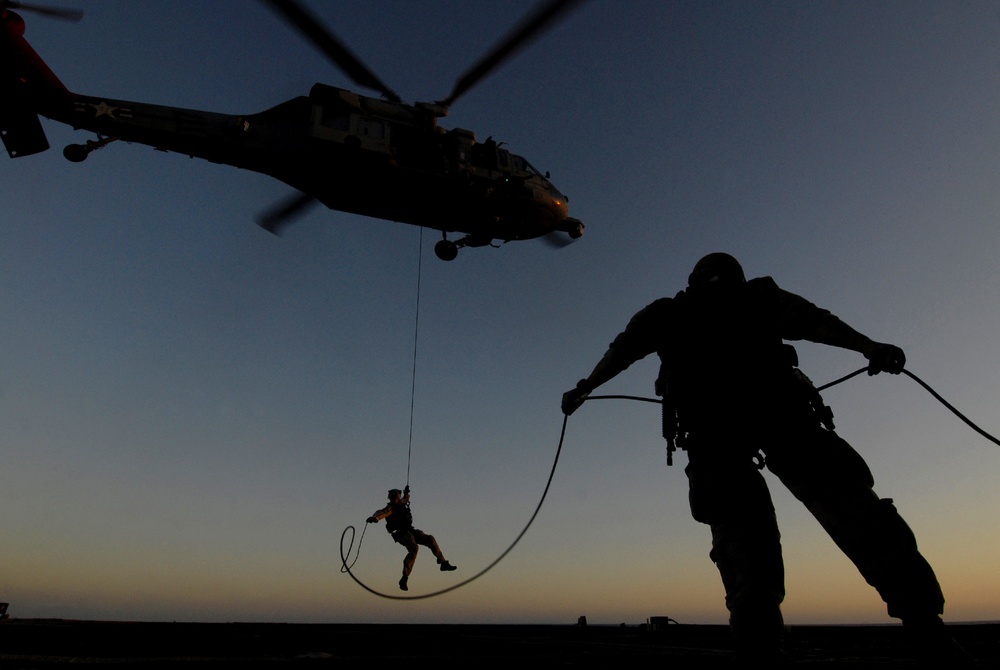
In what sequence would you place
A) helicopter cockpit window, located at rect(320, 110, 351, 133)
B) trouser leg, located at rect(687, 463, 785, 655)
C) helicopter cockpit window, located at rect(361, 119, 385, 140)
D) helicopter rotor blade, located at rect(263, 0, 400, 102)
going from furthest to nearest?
helicopter cockpit window, located at rect(361, 119, 385, 140) < helicopter cockpit window, located at rect(320, 110, 351, 133) < helicopter rotor blade, located at rect(263, 0, 400, 102) < trouser leg, located at rect(687, 463, 785, 655)

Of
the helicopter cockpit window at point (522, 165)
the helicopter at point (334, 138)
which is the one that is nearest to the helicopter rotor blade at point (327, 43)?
the helicopter at point (334, 138)

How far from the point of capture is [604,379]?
3.71 m

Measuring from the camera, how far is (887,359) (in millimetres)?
3143

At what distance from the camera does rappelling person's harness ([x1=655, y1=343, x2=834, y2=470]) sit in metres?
3.27

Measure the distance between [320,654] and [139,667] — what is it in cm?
144

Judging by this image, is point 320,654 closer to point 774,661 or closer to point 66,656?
point 66,656

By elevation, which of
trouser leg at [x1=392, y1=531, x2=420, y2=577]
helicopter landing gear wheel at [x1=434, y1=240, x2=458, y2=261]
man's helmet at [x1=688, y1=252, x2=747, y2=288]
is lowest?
trouser leg at [x1=392, y1=531, x2=420, y2=577]

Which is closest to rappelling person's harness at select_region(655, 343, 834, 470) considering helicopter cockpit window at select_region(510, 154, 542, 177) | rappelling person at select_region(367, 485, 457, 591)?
rappelling person at select_region(367, 485, 457, 591)

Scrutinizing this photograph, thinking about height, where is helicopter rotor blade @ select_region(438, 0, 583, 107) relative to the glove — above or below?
above

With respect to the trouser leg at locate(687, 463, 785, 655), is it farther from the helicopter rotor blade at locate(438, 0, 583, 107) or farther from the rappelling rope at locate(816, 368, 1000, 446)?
the helicopter rotor blade at locate(438, 0, 583, 107)

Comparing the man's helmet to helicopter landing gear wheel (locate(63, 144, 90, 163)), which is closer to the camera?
the man's helmet

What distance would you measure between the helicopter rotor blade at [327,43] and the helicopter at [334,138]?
0.02m

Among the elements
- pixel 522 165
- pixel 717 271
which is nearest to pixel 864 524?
pixel 717 271

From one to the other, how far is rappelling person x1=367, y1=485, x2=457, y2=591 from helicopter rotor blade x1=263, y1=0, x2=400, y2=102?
29.1 feet
